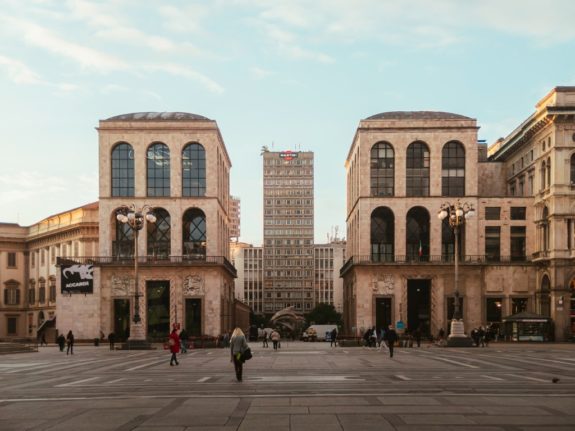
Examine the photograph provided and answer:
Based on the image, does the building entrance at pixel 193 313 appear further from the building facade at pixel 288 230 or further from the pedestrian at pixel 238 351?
the building facade at pixel 288 230

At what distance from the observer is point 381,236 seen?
82.5 meters

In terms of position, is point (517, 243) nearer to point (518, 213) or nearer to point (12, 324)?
point (518, 213)

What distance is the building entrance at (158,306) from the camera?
80.6 m

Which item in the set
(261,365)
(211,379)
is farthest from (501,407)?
(261,365)

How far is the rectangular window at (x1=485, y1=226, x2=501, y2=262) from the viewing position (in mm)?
80125

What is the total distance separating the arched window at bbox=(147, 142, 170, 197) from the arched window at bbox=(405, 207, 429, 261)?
25.4 m

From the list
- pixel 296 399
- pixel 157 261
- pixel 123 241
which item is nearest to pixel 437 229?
pixel 157 261

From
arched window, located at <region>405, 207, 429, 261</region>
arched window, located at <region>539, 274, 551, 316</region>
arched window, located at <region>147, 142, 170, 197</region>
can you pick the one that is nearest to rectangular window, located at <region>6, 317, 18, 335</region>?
arched window, located at <region>147, 142, 170, 197</region>

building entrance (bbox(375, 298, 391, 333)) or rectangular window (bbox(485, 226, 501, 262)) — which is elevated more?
rectangular window (bbox(485, 226, 501, 262))

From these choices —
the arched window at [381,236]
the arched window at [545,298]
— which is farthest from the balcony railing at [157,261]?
the arched window at [545,298]

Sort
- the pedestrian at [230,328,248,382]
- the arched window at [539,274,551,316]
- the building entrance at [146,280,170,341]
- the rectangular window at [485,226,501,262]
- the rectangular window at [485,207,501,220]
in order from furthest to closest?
1. the building entrance at [146,280,170,341]
2. the rectangular window at [485,207,501,220]
3. the rectangular window at [485,226,501,262]
4. the arched window at [539,274,551,316]
5. the pedestrian at [230,328,248,382]

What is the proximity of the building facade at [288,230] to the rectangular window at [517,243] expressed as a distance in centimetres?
11268

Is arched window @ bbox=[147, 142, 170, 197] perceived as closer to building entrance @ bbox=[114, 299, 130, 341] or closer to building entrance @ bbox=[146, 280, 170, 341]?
building entrance @ bbox=[146, 280, 170, 341]

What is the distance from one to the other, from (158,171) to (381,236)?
2435 cm
